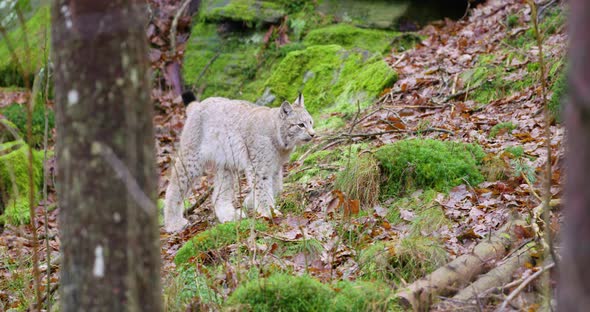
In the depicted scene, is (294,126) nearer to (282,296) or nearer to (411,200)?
(411,200)

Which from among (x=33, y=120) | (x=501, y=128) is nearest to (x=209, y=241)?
(x=501, y=128)

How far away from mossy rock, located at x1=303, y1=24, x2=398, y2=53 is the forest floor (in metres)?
1.38

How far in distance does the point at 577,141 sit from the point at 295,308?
2.45 m

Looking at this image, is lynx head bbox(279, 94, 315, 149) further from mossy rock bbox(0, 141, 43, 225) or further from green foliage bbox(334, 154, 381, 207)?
mossy rock bbox(0, 141, 43, 225)

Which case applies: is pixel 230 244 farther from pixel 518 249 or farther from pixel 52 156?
pixel 52 156

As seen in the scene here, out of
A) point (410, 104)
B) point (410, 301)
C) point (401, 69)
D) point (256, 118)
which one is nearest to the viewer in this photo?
point (410, 301)

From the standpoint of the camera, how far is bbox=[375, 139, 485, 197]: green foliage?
618 centimetres

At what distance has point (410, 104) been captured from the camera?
8.84 m

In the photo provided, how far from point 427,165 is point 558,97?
1.79 m

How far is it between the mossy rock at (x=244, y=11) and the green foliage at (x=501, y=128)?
6709mm

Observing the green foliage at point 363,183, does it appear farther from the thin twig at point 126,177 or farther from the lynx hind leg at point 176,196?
the thin twig at point 126,177

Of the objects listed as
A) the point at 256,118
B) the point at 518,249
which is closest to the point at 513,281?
the point at 518,249

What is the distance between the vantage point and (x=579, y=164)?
6.62 feet

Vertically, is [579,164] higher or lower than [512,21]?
lower
